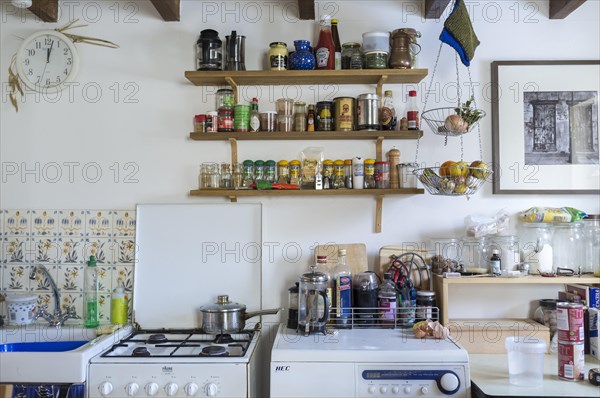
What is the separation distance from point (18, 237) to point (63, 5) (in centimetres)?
109

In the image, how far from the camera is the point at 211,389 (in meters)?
1.79

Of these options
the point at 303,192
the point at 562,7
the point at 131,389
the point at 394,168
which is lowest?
the point at 131,389

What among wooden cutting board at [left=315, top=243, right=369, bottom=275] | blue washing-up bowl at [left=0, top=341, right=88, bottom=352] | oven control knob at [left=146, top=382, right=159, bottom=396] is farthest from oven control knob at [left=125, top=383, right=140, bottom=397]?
wooden cutting board at [left=315, top=243, right=369, bottom=275]

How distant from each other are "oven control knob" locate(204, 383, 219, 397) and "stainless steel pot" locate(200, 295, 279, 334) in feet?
1.31

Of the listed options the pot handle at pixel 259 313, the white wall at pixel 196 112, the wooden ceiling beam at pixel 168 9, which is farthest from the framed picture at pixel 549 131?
the wooden ceiling beam at pixel 168 9

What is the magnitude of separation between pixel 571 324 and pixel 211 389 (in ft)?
4.08

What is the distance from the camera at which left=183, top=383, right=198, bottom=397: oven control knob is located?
1791 millimetres

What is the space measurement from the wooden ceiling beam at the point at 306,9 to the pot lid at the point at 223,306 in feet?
4.21

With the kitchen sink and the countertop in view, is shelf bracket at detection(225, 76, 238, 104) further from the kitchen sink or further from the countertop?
the countertop

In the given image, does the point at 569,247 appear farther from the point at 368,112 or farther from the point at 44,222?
the point at 44,222

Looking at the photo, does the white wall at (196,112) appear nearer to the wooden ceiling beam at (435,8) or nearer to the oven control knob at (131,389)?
the wooden ceiling beam at (435,8)

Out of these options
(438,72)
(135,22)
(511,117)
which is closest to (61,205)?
(135,22)

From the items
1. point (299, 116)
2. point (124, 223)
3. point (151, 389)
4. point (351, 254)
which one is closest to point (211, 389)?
point (151, 389)

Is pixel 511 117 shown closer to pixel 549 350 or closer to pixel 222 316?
pixel 549 350
